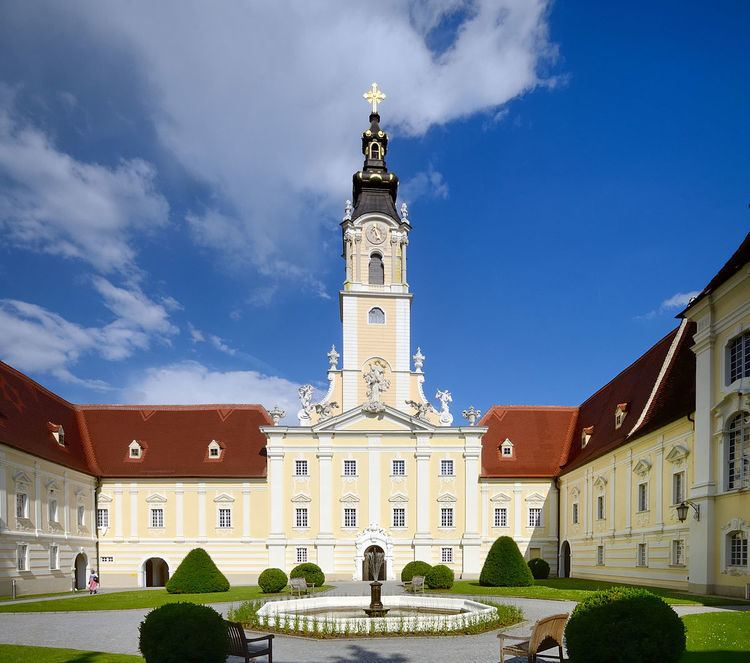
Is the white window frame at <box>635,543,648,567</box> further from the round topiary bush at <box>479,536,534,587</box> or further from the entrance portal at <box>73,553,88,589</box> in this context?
the entrance portal at <box>73,553,88,589</box>

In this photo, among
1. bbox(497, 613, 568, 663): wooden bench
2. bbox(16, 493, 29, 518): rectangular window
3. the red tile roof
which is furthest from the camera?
the red tile roof

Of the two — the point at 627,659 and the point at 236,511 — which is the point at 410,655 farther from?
the point at 236,511

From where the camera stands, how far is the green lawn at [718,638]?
1195 cm

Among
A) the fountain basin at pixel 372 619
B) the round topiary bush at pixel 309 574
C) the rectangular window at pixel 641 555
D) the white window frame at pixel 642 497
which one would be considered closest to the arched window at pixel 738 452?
the white window frame at pixel 642 497

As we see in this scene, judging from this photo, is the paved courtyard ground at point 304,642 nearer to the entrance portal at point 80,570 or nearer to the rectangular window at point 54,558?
the rectangular window at point 54,558

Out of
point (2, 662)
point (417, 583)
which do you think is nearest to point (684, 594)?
point (417, 583)

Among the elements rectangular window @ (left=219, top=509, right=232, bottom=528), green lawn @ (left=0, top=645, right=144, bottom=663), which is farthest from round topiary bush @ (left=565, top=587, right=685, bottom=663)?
rectangular window @ (left=219, top=509, right=232, bottom=528)

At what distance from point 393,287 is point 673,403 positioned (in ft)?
73.0

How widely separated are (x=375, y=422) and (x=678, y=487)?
19.6 m

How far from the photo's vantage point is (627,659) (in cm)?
984

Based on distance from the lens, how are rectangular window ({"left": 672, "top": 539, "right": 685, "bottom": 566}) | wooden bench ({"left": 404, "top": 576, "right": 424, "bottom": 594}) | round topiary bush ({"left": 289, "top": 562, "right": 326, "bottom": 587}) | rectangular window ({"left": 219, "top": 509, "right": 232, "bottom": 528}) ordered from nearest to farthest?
rectangular window ({"left": 672, "top": 539, "right": 685, "bottom": 566}) → wooden bench ({"left": 404, "top": 576, "right": 424, "bottom": 594}) → round topiary bush ({"left": 289, "top": 562, "right": 326, "bottom": 587}) → rectangular window ({"left": 219, "top": 509, "right": 232, "bottom": 528})

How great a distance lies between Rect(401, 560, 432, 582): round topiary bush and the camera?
107 ft

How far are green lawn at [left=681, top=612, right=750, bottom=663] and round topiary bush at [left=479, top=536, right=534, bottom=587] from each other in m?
14.0

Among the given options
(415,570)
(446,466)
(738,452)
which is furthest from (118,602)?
(738,452)
